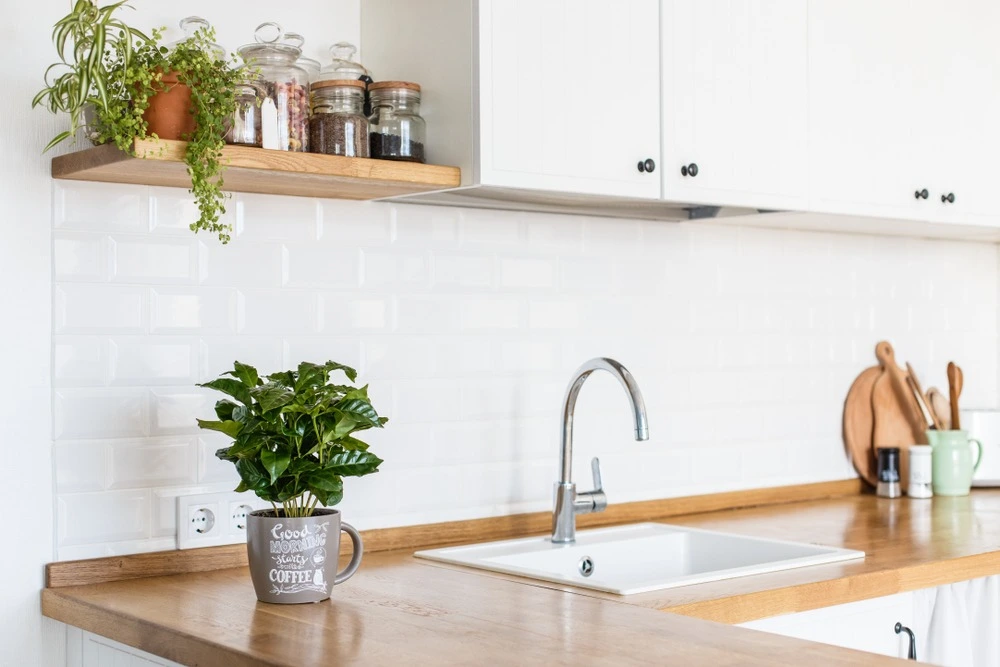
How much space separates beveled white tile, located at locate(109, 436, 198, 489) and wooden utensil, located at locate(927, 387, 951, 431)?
2127 millimetres

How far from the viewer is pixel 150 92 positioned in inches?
72.3

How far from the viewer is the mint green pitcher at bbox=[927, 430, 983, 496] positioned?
10.4ft

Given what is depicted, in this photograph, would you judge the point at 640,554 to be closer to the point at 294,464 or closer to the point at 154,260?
the point at 294,464

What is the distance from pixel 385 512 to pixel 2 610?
729mm

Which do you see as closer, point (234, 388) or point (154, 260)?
point (234, 388)

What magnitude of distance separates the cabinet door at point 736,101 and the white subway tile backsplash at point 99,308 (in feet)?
3.33

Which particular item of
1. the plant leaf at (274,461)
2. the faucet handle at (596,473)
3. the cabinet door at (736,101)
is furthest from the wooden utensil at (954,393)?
the plant leaf at (274,461)

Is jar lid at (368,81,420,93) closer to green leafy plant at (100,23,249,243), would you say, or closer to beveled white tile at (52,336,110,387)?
green leafy plant at (100,23,249,243)

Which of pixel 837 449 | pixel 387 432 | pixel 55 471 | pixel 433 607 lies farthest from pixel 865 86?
pixel 55 471

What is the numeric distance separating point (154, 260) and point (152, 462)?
355mm

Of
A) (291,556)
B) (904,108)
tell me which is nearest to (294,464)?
(291,556)

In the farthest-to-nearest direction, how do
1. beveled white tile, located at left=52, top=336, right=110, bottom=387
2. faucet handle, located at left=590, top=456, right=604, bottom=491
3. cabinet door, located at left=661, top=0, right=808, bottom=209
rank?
faucet handle, located at left=590, top=456, right=604, bottom=491
cabinet door, located at left=661, top=0, right=808, bottom=209
beveled white tile, located at left=52, top=336, right=110, bottom=387

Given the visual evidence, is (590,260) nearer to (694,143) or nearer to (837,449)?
(694,143)

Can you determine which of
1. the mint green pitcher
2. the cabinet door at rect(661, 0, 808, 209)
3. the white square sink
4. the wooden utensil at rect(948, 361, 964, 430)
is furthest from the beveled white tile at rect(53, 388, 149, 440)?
the wooden utensil at rect(948, 361, 964, 430)
